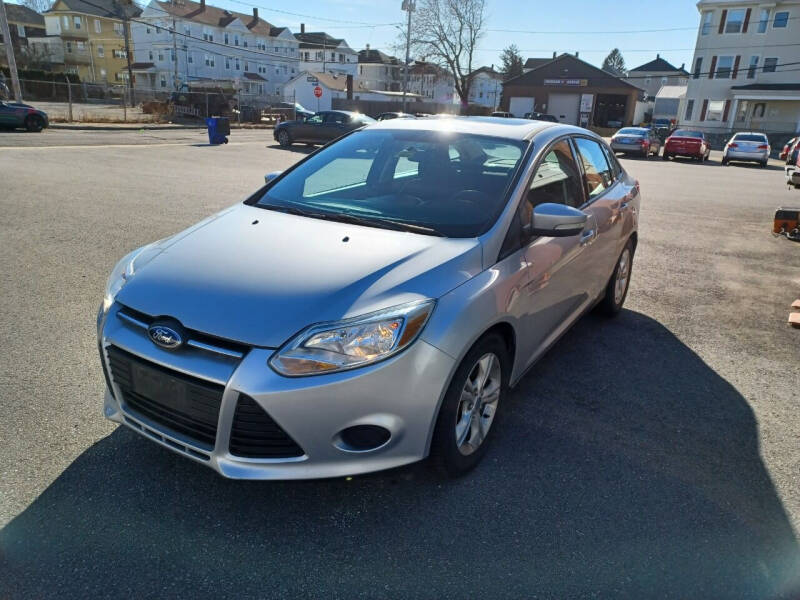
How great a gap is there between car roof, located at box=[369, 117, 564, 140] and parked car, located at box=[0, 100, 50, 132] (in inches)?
941

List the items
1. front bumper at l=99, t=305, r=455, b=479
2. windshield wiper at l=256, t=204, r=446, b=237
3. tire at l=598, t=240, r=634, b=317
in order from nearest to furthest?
front bumper at l=99, t=305, r=455, b=479 < windshield wiper at l=256, t=204, r=446, b=237 < tire at l=598, t=240, r=634, b=317

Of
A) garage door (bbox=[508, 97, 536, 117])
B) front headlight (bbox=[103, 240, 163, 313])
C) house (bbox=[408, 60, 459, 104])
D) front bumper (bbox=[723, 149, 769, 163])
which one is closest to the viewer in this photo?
front headlight (bbox=[103, 240, 163, 313])

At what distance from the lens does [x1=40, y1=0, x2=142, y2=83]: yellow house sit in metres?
71.9

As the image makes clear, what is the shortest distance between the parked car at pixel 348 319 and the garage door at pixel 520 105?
2408 inches

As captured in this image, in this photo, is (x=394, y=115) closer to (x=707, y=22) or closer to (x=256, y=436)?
(x=256, y=436)

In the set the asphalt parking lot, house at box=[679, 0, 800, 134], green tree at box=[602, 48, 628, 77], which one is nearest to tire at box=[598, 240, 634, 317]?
the asphalt parking lot

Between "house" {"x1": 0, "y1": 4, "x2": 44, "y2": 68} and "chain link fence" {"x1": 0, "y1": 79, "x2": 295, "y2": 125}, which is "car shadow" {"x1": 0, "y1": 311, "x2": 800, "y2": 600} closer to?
"chain link fence" {"x1": 0, "y1": 79, "x2": 295, "y2": 125}

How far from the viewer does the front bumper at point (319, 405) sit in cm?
230

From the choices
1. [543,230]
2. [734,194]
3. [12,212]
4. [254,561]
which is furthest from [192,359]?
[734,194]

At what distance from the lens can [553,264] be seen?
3562mm

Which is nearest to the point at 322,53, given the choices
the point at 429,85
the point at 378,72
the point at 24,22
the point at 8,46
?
the point at 378,72

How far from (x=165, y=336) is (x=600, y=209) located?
3.28m

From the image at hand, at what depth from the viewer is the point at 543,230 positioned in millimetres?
3203

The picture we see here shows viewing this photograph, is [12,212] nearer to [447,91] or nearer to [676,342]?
[676,342]
